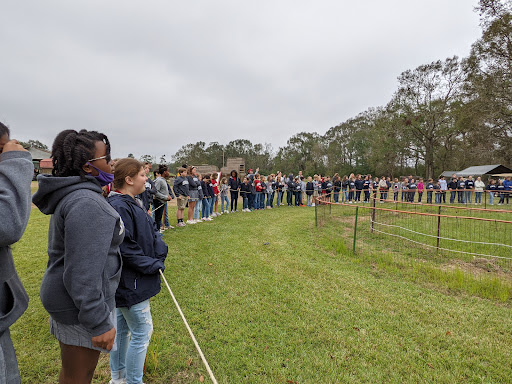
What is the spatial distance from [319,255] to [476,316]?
326cm

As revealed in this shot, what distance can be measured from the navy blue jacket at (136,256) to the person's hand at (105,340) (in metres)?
0.53

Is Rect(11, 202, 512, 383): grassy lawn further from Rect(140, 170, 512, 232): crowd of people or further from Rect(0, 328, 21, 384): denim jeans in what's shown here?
Rect(140, 170, 512, 232): crowd of people

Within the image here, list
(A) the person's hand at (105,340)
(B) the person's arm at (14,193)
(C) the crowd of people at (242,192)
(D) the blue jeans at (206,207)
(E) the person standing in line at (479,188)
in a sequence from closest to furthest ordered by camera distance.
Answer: (B) the person's arm at (14,193), (A) the person's hand at (105,340), (C) the crowd of people at (242,192), (D) the blue jeans at (206,207), (E) the person standing in line at (479,188)

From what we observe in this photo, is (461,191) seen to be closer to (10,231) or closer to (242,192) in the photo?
(242,192)

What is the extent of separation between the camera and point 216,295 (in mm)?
4566

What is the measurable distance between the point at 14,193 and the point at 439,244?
8678 mm

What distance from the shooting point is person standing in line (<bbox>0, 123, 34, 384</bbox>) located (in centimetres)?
127

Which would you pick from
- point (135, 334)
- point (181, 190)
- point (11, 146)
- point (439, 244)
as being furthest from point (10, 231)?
point (181, 190)

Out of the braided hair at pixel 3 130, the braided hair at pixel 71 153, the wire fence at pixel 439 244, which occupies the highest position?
the braided hair at pixel 3 130

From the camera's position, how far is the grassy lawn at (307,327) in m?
2.89

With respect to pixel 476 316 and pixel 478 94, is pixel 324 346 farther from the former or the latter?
pixel 478 94

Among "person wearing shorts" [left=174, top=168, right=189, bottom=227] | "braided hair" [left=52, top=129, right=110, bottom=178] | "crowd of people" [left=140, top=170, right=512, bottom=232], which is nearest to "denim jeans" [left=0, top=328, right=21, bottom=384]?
"braided hair" [left=52, top=129, right=110, bottom=178]

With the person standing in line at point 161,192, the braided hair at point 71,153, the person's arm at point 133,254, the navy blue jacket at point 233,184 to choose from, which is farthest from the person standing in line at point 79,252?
the navy blue jacket at point 233,184

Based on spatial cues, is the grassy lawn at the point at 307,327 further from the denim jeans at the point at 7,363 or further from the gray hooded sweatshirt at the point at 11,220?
the gray hooded sweatshirt at the point at 11,220
